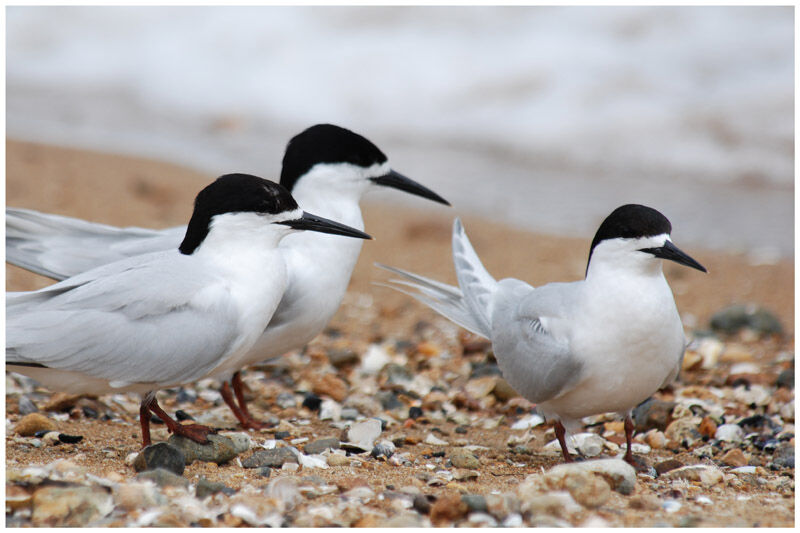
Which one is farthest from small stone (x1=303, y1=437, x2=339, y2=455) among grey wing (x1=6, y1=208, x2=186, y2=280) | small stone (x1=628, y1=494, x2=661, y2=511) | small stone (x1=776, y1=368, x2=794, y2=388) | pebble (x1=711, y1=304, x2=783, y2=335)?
pebble (x1=711, y1=304, x2=783, y2=335)

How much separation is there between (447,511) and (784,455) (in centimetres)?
165

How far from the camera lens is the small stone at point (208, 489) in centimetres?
291

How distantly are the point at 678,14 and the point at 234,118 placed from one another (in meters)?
5.32

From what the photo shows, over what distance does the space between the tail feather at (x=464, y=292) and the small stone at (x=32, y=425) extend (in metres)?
1.48

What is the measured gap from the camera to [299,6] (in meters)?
12.8

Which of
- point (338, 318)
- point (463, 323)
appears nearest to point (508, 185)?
point (338, 318)

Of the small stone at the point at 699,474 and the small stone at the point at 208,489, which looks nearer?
the small stone at the point at 208,489

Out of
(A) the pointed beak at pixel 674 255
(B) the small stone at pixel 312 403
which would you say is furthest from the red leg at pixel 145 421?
(A) the pointed beak at pixel 674 255

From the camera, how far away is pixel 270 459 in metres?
3.37

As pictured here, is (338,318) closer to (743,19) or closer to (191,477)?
(191,477)

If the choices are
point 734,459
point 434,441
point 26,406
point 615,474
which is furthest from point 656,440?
point 26,406

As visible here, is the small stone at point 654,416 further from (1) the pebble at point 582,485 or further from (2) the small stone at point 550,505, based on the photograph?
(2) the small stone at point 550,505

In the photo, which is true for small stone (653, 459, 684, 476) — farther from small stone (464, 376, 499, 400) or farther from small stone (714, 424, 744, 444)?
small stone (464, 376, 499, 400)

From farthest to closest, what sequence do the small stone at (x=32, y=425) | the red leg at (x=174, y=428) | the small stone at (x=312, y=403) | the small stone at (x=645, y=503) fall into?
the small stone at (x=312, y=403), the small stone at (x=32, y=425), the red leg at (x=174, y=428), the small stone at (x=645, y=503)
